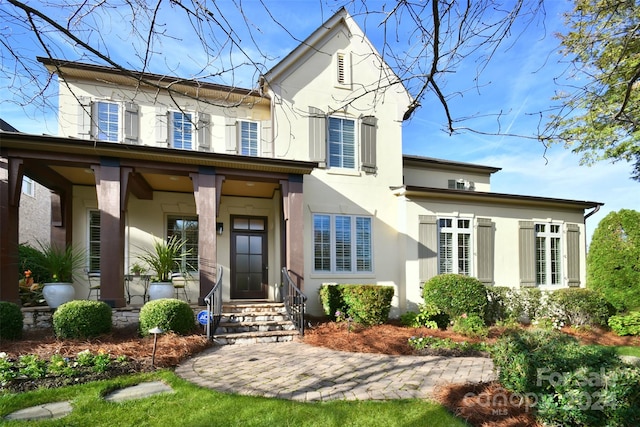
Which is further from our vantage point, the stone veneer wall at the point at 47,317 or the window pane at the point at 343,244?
the window pane at the point at 343,244

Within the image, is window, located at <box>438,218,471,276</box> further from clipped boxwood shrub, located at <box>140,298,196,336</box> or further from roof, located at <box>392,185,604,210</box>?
clipped boxwood shrub, located at <box>140,298,196,336</box>

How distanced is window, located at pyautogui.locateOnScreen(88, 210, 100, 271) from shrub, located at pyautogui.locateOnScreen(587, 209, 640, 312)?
44.2 ft

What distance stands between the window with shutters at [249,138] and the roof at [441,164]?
4.80 metres

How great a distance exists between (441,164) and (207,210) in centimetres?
819

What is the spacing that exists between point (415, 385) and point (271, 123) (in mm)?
7721

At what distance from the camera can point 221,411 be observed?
352 cm

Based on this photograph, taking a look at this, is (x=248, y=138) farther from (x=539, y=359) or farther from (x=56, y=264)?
(x=539, y=359)

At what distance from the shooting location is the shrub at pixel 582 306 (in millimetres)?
9539

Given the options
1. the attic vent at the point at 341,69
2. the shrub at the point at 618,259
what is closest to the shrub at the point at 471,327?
the shrub at the point at 618,259

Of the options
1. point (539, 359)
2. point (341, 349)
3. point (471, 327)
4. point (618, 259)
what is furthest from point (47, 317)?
point (618, 259)

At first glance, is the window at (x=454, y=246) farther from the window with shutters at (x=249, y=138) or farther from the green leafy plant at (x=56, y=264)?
the green leafy plant at (x=56, y=264)

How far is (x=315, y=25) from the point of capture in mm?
3301

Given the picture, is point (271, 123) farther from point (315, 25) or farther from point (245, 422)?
point (245, 422)

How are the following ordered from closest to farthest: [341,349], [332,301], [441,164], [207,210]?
[341,349] → [207,210] → [332,301] → [441,164]
